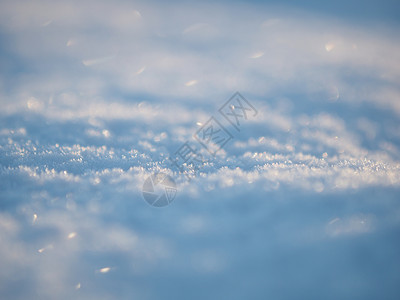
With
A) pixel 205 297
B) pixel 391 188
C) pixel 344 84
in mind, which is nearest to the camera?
pixel 205 297

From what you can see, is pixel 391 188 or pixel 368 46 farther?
pixel 368 46

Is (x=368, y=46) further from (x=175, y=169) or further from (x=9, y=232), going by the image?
(x=9, y=232)

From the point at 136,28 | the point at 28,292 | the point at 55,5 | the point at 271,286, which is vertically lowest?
the point at 271,286

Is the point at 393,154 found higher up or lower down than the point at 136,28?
lower down

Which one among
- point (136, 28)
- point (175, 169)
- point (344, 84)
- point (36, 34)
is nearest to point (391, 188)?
point (344, 84)

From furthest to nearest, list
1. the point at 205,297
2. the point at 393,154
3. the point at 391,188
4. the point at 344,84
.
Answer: the point at 344,84, the point at 393,154, the point at 391,188, the point at 205,297

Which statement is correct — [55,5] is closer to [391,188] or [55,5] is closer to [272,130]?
[272,130]
